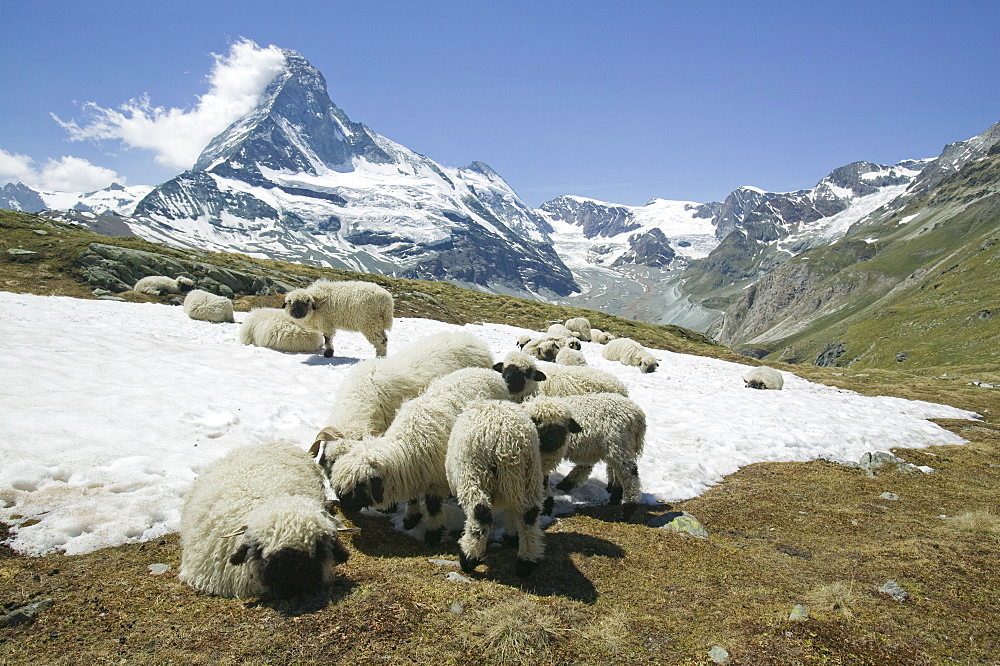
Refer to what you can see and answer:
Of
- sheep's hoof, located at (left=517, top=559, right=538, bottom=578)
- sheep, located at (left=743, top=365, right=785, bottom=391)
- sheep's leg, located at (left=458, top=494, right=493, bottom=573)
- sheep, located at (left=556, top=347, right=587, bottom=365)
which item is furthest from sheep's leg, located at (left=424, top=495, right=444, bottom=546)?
sheep, located at (left=743, top=365, right=785, bottom=391)

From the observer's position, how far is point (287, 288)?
36.1 m

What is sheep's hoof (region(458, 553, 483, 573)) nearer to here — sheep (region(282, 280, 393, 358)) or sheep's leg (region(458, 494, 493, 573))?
sheep's leg (region(458, 494, 493, 573))

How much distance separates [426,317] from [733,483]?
85.5 feet

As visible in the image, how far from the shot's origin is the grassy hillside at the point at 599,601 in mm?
4711

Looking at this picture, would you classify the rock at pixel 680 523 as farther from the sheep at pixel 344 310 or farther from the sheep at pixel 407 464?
the sheep at pixel 344 310

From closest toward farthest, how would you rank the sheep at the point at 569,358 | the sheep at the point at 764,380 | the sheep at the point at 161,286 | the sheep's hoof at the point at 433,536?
the sheep's hoof at the point at 433,536 < the sheep at the point at 569,358 < the sheep at the point at 764,380 < the sheep at the point at 161,286

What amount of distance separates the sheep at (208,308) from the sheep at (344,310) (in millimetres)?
5446

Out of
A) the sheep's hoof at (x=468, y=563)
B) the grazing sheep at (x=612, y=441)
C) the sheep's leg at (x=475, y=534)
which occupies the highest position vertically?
the grazing sheep at (x=612, y=441)

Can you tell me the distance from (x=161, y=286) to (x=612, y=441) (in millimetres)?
29876

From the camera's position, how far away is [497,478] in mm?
7309

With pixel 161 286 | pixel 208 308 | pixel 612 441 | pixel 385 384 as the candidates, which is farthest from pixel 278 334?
pixel 161 286

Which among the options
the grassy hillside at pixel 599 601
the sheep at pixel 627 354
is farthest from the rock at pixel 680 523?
the sheep at pixel 627 354

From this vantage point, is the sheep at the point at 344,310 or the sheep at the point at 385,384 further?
the sheep at the point at 344,310

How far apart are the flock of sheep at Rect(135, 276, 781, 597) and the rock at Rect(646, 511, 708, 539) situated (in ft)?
1.98
